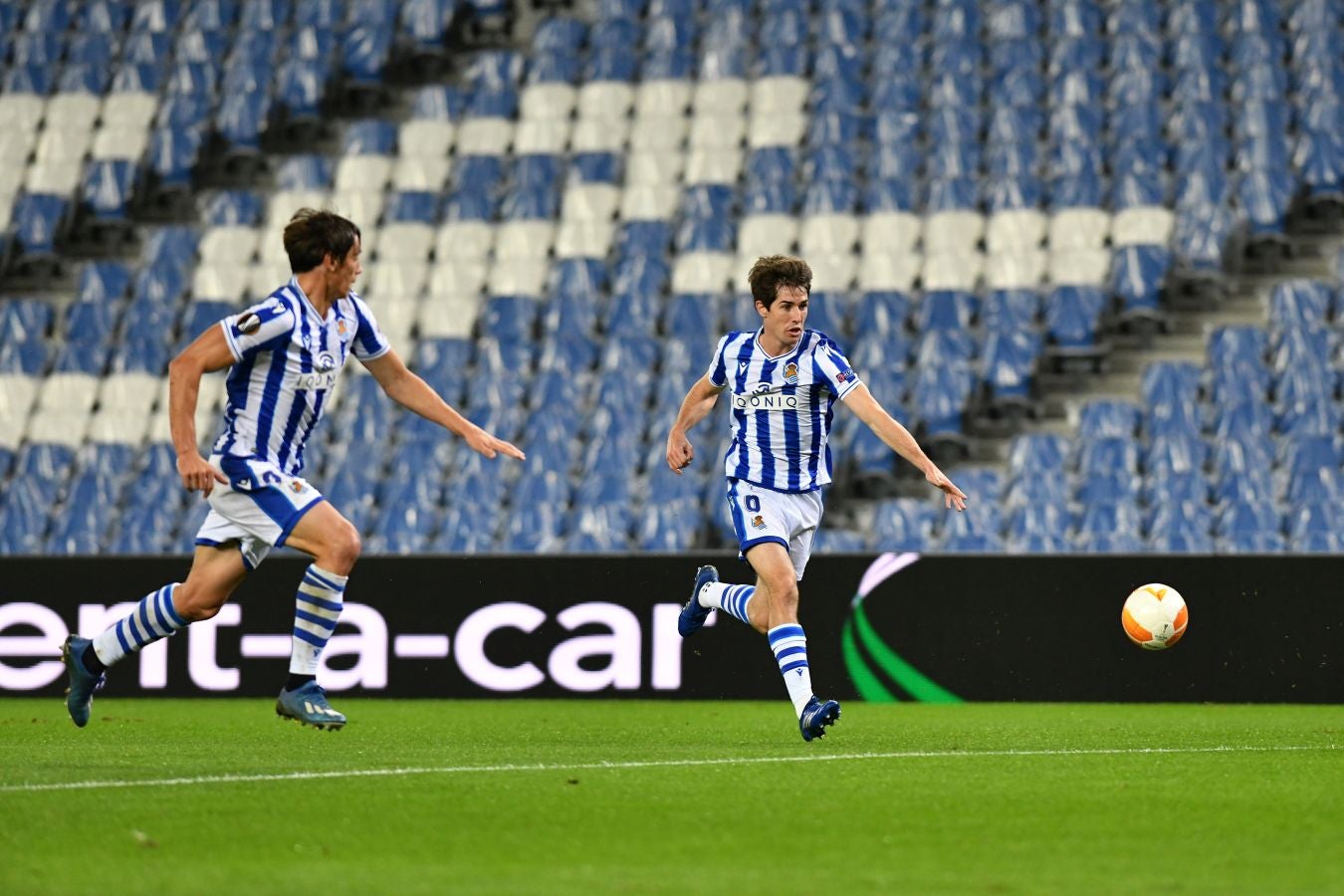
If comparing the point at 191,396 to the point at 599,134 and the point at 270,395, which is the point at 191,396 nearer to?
the point at 270,395

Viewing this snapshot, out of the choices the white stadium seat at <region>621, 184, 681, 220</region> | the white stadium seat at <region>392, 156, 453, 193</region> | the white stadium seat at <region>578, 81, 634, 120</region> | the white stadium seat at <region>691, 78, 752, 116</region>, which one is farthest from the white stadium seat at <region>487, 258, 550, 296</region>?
the white stadium seat at <region>691, 78, 752, 116</region>

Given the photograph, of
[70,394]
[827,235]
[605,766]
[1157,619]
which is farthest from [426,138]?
[605,766]

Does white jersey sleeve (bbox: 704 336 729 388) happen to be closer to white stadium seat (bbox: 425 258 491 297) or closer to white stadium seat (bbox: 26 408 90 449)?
white stadium seat (bbox: 425 258 491 297)

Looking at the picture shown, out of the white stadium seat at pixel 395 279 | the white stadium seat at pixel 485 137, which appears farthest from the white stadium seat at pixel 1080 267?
the white stadium seat at pixel 395 279

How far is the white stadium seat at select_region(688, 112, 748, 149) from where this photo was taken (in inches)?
717

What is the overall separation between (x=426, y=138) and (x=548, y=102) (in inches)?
48.7

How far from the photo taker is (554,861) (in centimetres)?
474

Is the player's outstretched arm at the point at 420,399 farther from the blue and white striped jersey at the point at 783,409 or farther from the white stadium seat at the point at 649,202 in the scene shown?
the white stadium seat at the point at 649,202

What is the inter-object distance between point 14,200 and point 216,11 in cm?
301

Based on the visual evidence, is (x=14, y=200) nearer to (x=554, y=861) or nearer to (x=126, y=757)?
(x=126, y=757)

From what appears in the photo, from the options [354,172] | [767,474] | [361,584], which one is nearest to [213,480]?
[767,474]

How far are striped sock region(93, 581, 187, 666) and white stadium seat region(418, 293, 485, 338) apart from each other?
9.77 meters

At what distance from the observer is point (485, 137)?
18859mm

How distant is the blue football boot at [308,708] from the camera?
286 inches
